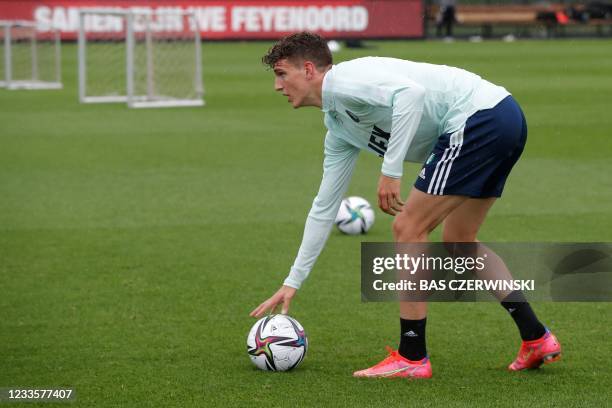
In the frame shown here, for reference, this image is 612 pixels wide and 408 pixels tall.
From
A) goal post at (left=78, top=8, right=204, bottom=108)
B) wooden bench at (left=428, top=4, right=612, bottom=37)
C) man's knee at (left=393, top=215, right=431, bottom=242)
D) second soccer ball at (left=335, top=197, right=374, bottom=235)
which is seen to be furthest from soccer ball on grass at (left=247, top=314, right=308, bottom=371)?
wooden bench at (left=428, top=4, right=612, bottom=37)

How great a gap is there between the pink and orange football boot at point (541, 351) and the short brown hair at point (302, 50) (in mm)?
1799

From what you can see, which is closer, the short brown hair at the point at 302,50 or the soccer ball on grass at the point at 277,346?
the short brown hair at the point at 302,50

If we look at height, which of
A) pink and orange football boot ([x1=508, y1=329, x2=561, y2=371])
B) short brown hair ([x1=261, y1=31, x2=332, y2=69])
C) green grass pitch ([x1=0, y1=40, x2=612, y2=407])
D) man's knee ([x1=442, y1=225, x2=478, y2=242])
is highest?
short brown hair ([x1=261, y1=31, x2=332, y2=69])

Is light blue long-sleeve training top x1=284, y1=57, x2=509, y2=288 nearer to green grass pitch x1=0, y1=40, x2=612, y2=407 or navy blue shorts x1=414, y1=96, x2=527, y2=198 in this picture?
navy blue shorts x1=414, y1=96, x2=527, y2=198

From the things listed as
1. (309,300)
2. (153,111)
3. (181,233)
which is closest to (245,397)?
(309,300)

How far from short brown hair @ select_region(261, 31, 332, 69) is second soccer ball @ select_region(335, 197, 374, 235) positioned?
4.57 m

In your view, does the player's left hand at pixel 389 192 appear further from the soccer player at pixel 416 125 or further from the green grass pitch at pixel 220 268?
the green grass pitch at pixel 220 268

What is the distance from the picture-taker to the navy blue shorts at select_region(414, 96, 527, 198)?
5.35m

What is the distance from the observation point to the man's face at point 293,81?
17.4ft

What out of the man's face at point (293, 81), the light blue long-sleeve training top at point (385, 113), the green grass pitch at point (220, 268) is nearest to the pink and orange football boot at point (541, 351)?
the green grass pitch at point (220, 268)

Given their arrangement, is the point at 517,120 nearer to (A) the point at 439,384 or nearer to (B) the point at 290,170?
(A) the point at 439,384

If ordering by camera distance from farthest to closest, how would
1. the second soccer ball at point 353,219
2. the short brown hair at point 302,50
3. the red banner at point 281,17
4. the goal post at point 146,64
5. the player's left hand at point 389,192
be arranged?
1. the red banner at point 281,17
2. the goal post at point 146,64
3. the second soccer ball at point 353,219
4. the short brown hair at point 302,50
5. the player's left hand at point 389,192

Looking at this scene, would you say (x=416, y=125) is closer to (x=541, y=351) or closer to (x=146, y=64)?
(x=541, y=351)

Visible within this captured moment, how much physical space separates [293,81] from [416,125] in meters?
0.64
